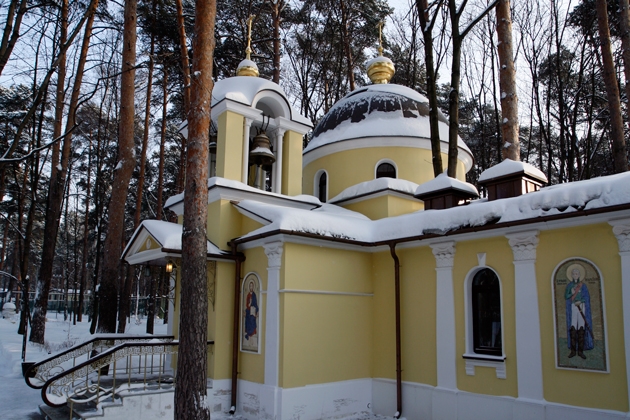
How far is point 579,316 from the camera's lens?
21.6 feet

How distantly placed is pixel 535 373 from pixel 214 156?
7.71 meters

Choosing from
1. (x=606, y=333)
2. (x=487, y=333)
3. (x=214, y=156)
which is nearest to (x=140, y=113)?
(x=214, y=156)

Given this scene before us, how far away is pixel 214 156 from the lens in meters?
11.3

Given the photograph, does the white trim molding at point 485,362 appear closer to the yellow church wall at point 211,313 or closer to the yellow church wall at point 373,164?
the yellow church wall at point 211,313

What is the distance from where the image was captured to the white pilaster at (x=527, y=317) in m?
6.92

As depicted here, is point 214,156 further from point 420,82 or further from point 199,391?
point 420,82

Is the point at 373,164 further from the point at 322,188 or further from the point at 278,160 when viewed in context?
the point at 278,160

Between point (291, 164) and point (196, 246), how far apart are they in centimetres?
479

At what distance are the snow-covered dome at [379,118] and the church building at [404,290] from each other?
208 cm

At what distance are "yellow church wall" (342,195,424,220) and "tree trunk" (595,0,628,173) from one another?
417 cm

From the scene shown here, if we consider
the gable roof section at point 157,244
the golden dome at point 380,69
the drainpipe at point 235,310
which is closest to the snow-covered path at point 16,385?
the gable roof section at point 157,244

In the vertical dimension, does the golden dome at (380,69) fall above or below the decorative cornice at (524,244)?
above

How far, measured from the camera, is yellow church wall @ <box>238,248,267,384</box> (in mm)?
8547

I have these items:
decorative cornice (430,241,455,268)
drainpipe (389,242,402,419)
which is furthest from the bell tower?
decorative cornice (430,241,455,268)
